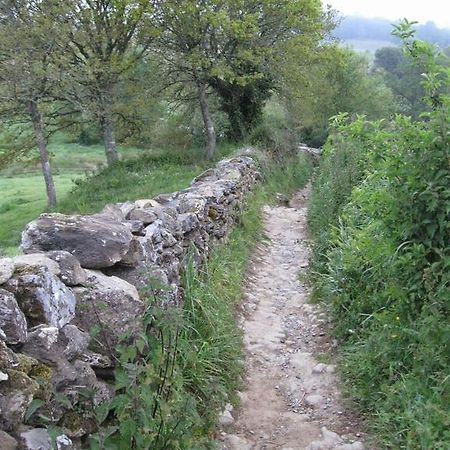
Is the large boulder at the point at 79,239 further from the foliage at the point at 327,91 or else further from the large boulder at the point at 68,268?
the foliage at the point at 327,91

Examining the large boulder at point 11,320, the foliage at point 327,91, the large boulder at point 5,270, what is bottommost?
the large boulder at point 11,320

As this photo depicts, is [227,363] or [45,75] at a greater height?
[45,75]

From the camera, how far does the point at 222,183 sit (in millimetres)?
9797

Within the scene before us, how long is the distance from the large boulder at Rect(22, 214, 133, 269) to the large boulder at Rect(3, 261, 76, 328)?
0.74 m

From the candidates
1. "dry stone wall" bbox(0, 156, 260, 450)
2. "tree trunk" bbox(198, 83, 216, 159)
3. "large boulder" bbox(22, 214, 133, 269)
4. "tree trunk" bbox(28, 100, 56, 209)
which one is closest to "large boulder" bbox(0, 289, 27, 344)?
"dry stone wall" bbox(0, 156, 260, 450)

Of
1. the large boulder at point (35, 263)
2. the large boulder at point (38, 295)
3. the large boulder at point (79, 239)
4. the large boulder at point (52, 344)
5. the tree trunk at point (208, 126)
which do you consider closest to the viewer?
the large boulder at point (52, 344)

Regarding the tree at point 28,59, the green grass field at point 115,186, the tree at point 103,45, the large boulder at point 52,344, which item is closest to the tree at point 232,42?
the tree at point 103,45

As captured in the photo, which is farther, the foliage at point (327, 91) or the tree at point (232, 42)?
the foliage at point (327, 91)

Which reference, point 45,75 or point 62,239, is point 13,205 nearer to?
point 45,75

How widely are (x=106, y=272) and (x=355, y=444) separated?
237cm

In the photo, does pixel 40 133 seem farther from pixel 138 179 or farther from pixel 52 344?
pixel 52 344

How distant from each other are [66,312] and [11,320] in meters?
0.54

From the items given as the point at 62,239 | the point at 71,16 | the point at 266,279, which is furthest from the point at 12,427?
the point at 71,16

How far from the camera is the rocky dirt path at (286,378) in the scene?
15.1ft
